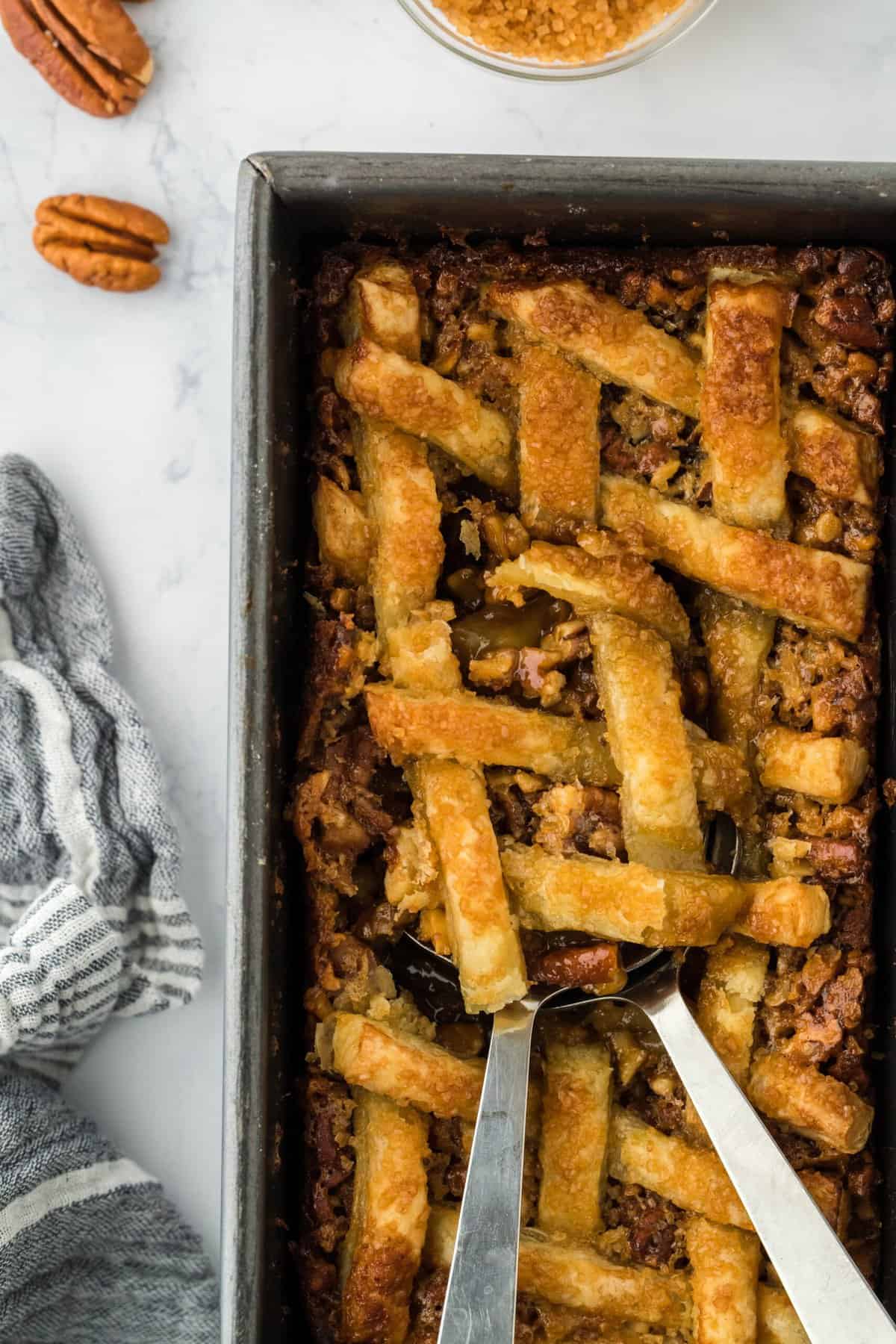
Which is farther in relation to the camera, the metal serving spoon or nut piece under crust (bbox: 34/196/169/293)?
nut piece under crust (bbox: 34/196/169/293)

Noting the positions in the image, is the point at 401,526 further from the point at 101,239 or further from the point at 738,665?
the point at 101,239

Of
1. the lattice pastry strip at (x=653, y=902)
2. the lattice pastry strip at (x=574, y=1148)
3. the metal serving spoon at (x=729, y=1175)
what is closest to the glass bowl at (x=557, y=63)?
the lattice pastry strip at (x=653, y=902)

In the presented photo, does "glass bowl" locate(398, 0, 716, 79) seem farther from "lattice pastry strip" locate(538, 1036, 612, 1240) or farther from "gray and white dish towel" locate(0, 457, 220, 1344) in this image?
"lattice pastry strip" locate(538, 1036, 612, 1240)

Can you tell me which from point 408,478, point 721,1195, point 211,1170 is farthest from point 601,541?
point 211,1170

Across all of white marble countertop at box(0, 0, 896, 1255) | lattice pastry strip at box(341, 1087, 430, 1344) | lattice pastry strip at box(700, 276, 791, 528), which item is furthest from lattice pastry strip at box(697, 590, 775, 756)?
white marble countertop at box(0, 0, 896, 1255)

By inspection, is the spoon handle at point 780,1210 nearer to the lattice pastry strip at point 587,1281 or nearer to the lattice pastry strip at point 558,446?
the lattice pastry strip at point 587,1281
